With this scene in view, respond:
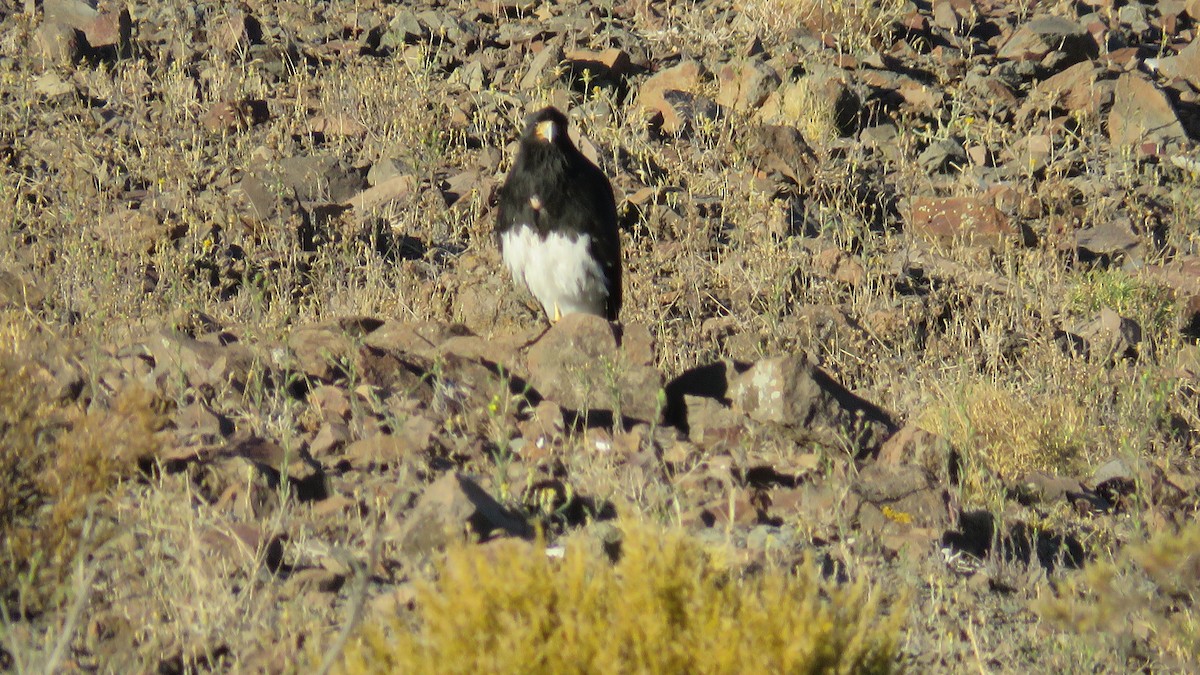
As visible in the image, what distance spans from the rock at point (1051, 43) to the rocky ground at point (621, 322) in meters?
0.03

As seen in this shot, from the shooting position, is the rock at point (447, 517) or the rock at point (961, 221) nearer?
the rock at point (447, 517)

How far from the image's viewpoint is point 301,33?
31.7 ft

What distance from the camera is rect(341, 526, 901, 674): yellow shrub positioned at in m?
2.71

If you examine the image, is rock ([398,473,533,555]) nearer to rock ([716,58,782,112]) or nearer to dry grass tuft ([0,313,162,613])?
dry grass tuft ([0,313,162,613])

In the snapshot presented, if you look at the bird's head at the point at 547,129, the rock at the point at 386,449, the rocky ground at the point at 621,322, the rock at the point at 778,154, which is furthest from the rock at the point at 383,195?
the rock at the point at 386,449

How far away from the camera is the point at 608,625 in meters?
2.78

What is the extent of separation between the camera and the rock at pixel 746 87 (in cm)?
921

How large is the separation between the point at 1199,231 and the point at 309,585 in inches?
251

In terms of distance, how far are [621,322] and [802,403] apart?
179 cm

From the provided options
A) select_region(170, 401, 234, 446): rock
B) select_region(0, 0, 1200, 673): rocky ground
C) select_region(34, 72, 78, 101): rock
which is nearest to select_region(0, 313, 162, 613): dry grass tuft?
select_region(0, 0, 1200, 673): rocky ground

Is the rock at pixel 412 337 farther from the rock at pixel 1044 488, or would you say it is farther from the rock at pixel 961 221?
the rock at pixel 961 221

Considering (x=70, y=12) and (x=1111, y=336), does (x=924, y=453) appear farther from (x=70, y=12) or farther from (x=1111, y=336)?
(x=70, y=12)

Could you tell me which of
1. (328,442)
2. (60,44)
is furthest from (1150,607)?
(60,44)

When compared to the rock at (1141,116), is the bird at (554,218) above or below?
above
